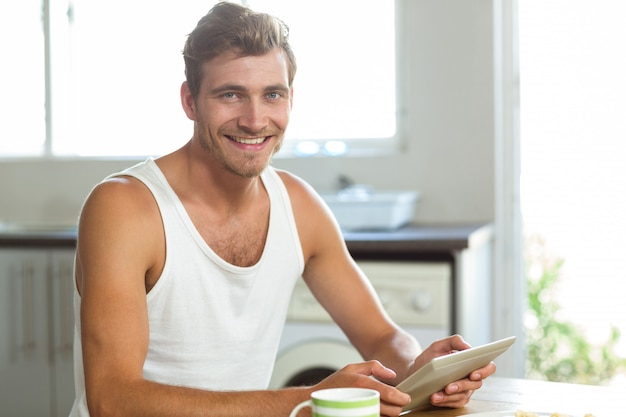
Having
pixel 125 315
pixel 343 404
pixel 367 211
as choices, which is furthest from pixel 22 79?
pixel 343 404

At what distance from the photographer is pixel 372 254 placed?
261 centimetres

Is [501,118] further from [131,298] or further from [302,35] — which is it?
[131,298]

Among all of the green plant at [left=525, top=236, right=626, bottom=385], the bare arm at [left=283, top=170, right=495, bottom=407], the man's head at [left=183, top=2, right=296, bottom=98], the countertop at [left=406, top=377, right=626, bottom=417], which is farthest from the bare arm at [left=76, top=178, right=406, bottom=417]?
the green plant at [left=525, top=236, right=626, bottom=385]

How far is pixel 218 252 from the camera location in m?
1.64

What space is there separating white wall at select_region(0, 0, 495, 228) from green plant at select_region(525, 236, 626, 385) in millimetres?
276

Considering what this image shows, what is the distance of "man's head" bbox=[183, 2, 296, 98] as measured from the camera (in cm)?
159

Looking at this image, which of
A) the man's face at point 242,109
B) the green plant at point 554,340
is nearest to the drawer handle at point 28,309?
the man's face at point 242,109

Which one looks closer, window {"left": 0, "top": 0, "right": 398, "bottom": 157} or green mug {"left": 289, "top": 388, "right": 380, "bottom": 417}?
green mug {"left": 289, "top": 388, "right": 380, "bottom": 417}

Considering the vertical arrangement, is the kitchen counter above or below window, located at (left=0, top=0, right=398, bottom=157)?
below

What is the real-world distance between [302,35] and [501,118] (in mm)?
859

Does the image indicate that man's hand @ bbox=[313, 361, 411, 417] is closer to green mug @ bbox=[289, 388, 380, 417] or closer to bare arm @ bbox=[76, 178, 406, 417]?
bare arm @ bbox=[76, 178, 406, 417]

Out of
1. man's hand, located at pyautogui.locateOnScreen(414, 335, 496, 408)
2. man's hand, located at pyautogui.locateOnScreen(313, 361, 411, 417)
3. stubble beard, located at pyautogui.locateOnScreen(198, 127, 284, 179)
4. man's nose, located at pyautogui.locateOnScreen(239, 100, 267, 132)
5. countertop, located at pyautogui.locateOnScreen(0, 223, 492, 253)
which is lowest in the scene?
man's hand, located at pyautogui.locateOnScreen(414, 335, 496, 408)

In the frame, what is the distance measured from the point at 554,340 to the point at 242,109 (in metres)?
1.95

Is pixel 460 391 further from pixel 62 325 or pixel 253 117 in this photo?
pixel 62 325
